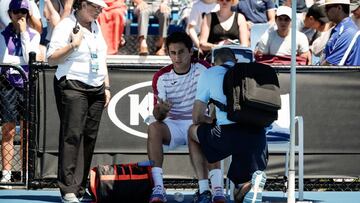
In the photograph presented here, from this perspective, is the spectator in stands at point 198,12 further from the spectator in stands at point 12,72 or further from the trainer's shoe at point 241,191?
the trainer's shoe at point 241,191

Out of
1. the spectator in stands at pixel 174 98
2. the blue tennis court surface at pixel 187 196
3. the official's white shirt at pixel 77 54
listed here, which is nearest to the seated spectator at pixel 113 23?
the blue tennis court surface at pixel 187 196

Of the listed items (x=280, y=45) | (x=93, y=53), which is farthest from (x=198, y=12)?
(x=93, y=53)

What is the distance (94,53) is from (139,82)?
1.47 metres

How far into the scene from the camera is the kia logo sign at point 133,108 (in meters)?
10.9

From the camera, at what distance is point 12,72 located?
36.0 ft

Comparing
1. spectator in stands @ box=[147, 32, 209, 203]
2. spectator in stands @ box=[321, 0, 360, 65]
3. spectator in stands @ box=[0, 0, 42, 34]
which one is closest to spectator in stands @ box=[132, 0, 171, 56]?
spectator in stands @ box=[0, 0, 42, 34]

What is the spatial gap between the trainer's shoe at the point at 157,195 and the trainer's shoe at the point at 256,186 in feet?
3.31

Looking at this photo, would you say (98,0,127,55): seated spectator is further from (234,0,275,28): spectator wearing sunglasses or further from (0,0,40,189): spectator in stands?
(0,0,40,189): spectator in stands

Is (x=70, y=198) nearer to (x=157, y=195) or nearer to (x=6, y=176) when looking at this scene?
(x=157, y=195)

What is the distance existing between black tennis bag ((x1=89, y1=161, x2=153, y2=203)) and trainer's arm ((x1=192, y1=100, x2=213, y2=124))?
0.72 meters

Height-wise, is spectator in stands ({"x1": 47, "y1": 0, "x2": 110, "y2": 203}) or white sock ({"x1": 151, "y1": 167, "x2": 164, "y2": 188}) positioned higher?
spectator in stands ({"x1": 47, "y1": 0, "x2": 110, "y2": 203})

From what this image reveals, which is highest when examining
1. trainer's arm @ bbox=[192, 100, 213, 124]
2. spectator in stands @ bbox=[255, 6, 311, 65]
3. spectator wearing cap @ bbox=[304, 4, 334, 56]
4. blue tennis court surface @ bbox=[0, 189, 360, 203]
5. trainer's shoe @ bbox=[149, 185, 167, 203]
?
spectator wearing cap @ bbox=[304, 4, 334, 56]

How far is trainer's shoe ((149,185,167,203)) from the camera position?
9.24m

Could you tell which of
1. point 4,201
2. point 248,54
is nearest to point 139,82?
point 248,54
